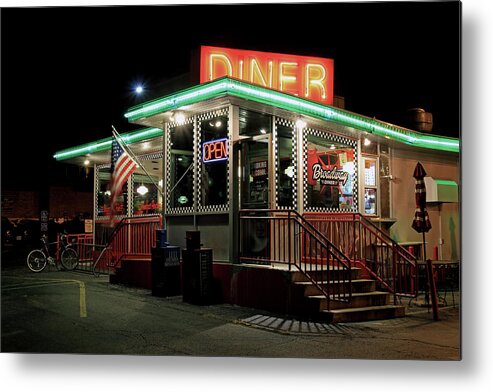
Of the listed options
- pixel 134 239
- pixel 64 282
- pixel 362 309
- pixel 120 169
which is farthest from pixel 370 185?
pixel 64 282

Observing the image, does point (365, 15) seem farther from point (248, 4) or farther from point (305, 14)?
point (248, 4)

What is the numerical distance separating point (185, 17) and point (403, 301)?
738cm

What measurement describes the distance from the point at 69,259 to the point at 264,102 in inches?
361

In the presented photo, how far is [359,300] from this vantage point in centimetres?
888

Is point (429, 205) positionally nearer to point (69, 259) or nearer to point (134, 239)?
point (134, 239)

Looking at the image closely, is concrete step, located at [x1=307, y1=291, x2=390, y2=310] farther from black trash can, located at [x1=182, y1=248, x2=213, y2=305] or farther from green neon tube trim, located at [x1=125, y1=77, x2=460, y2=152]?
green neon tube trim, located at [x1=125, y1=77, x2=460, y2=152]

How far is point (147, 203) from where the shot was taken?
16375 millimetres

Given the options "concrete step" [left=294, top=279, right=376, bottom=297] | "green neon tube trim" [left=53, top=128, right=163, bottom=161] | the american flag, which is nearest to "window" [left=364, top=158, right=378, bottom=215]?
"concrete step" [left=294, top=279, right=376, bottom=297]

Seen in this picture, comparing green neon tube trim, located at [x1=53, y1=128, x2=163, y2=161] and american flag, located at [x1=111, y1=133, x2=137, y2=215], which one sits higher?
green neon tube trim, located at [x1=53, y1=128, x2=163, y2=161]

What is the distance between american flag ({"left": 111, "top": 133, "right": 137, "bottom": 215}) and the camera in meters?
10.7

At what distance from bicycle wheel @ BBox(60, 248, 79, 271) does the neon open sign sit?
23.0 ft

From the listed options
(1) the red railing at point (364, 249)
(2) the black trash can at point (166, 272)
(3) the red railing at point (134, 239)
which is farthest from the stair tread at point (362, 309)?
(3) the red railing at point (134, 239)

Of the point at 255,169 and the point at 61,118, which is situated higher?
the point at 61,118

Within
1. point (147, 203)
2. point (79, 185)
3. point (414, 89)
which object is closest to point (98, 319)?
point (147, 203)
